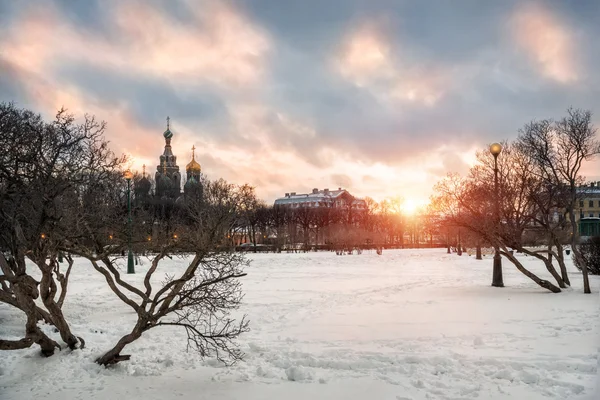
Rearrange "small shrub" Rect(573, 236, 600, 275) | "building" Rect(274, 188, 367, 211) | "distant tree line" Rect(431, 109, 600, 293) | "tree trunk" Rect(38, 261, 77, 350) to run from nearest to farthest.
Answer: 1. "tree trunk" Rect(38, 261, 77, 350)
2. "distant tree line" Rect(431, 109, 600, 293)
3. "small shrub" Rect(573, 236, 600, 275)
4. "building" Rect(274, 188, 367, 211)

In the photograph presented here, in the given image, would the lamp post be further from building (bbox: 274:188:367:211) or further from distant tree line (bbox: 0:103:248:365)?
building (bbox: 274:188:367:211)

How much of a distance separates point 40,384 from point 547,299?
13562 mm

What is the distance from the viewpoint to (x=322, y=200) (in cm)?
14162

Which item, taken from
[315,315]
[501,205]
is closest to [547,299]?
[501,205]

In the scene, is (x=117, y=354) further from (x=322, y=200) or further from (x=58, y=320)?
(x=322, y=200)

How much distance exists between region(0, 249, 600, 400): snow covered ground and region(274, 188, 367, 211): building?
390 ft

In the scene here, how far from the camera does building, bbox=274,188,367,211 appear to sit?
138000mm

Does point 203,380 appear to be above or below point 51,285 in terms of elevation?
below

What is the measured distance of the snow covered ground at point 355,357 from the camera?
308 inches

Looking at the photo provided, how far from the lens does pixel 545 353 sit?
9.19 m

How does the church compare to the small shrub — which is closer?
the small shrub

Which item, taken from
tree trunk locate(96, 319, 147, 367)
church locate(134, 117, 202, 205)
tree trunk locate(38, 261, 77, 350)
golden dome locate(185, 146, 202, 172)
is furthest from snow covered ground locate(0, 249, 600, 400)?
golden dome locate(185, 146, 202, 172)

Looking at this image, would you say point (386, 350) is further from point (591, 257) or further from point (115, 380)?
point (591, 257)

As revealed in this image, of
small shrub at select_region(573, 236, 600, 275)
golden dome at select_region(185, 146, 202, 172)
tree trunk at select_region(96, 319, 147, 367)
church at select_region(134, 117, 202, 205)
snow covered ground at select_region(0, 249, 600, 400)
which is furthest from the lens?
golden dome at select_region(185, 146, 202, 172)
